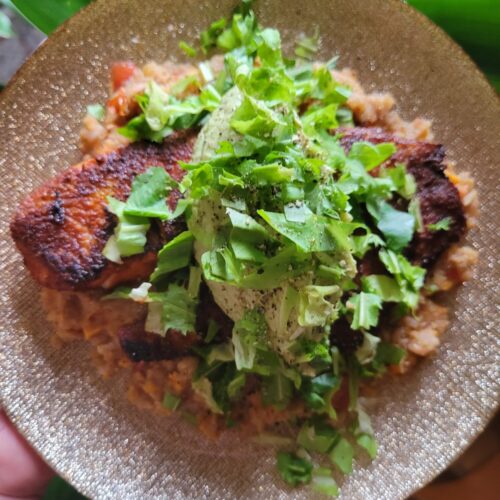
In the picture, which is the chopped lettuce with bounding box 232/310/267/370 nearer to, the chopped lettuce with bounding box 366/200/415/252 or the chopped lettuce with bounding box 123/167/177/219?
the chopped lettuce with bounding box 123/167/177/219

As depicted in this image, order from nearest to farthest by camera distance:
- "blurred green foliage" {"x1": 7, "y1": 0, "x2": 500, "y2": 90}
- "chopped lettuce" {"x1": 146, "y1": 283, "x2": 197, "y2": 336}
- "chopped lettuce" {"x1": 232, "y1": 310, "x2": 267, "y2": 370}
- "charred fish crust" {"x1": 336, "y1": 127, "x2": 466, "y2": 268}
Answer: "chopped lettuce" {"x1": 232, "y1": 310, "x2": 267, "y2": 370}
"chopped lettuce" {"x1": 146, "y1": 283, "x2": 197, "y2": 336}
"charred fish crust" {"x1": 336, "y1": 127, "x2": 466, "y2": 268}
"blurred green foliage" {"x1": 7, "y1": 0, "x2": 500, "y2": 90}

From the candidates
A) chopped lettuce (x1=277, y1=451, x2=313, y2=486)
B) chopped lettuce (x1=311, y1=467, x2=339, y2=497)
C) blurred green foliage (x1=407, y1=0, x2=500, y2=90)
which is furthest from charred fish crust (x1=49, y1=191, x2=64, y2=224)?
blurred green foliage (x1=407, y1=0, x2=500, y2=90)

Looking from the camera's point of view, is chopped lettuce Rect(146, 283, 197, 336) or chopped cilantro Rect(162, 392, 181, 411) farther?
chopped cilantro Rect(162, 392, 181, 411)

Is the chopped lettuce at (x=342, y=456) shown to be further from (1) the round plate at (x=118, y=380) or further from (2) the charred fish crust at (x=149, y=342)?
(2) the charred fish crust at (x=149, y=342)

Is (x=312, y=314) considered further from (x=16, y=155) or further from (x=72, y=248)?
(x=16, y=155)

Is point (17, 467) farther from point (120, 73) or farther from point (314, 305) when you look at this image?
point (120, 73)

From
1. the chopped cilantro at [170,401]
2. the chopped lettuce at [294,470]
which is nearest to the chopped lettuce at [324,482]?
the chopped lettuce at [294,470]
